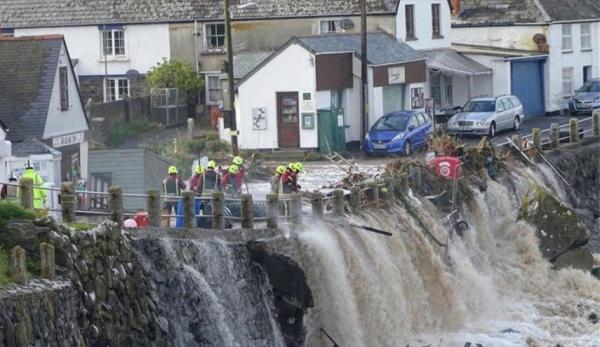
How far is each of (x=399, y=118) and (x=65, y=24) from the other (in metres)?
16.2

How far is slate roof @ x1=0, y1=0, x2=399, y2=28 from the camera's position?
63719mm

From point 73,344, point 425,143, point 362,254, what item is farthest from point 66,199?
point 425,143

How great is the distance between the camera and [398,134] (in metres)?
53.0

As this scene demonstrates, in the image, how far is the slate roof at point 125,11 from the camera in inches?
2509

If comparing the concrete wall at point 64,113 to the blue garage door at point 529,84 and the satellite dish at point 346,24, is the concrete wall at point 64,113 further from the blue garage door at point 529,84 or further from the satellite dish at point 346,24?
the blue garage door at point 529,84

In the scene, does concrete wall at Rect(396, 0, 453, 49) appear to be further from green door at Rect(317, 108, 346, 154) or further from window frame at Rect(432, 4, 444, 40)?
green door at Rect(317, 108, 346, 154)

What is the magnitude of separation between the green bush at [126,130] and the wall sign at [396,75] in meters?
8.13

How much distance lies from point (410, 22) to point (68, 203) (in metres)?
36.0

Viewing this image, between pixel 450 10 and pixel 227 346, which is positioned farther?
pixel 450 10

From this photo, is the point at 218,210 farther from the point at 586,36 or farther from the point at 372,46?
the point at 586,36

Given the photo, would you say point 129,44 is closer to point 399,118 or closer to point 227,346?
point 399,118

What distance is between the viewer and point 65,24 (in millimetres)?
64625

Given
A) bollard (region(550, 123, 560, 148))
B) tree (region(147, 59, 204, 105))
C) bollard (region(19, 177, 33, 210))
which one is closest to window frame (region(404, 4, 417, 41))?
tree (region(147, 59, 204, 105))

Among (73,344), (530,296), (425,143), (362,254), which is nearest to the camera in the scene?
(73,344)
